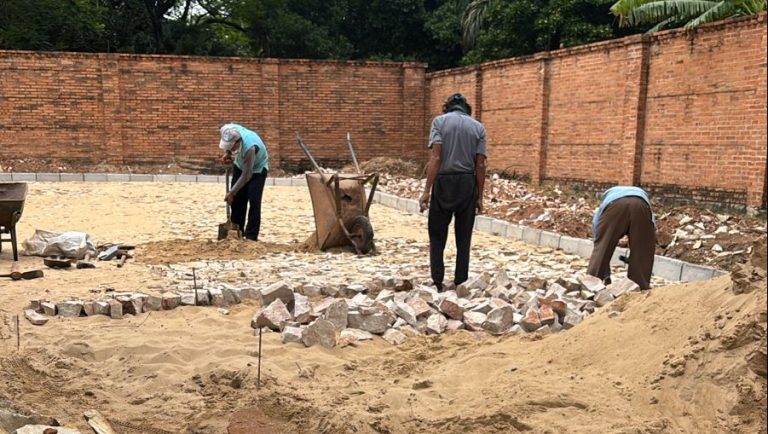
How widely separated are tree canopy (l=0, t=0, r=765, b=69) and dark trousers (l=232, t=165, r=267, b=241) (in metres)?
13.3

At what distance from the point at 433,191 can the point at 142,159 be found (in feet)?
45.4

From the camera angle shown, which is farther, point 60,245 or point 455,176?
point 60,245

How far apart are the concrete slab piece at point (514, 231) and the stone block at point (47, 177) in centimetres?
1181

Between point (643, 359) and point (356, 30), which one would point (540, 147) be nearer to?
point (643, 359)

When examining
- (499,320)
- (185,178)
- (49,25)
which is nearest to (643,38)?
(499,320)

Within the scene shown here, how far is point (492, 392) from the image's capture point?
3287mm

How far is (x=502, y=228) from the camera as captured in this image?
9344mm

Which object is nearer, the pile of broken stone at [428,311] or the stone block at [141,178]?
the pile of broken stone at [428,311]

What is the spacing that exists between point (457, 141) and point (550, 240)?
351 cm

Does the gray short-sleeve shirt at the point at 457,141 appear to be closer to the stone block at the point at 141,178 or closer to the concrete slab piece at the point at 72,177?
the stone block at the point at 141,178

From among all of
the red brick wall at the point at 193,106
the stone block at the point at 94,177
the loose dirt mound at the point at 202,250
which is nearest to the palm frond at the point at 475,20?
the red brick wall at the point at 193,106

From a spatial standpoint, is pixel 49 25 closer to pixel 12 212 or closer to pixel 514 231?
pixel 12 212

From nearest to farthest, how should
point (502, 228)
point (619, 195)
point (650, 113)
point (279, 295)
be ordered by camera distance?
point (279, 295) < point (619, 195) < point (502, 228) < point (650, 113)

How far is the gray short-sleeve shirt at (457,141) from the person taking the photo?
212 inches
